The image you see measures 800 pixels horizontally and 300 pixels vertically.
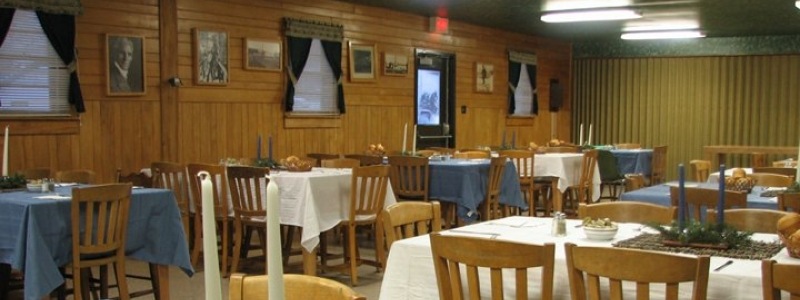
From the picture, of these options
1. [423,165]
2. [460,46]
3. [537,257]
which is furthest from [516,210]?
[537,257]

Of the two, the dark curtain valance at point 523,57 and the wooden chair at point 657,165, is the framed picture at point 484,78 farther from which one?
the wooden chair at point 657,165

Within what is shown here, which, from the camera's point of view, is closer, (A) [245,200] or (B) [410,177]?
(A) [245,200]

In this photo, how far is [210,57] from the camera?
8.44 m

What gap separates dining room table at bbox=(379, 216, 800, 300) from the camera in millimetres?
2609

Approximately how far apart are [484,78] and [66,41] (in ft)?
22.9

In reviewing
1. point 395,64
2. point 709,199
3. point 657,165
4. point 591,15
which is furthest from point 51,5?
point 657,165

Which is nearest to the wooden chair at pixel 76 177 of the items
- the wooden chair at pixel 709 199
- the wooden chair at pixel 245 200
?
the wooden chair at pixel 245 200

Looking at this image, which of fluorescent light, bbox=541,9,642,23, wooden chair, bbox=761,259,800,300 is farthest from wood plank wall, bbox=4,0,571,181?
wooden chair, bbox=761,259,800,300

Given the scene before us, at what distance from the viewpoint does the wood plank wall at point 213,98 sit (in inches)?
291

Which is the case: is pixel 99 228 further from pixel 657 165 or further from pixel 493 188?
pixel 657 165

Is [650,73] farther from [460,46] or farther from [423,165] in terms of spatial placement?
[423,165]

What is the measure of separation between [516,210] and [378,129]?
2.35m

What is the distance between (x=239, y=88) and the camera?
28.8 ft

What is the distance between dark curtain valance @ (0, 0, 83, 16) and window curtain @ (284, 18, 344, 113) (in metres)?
2.51
